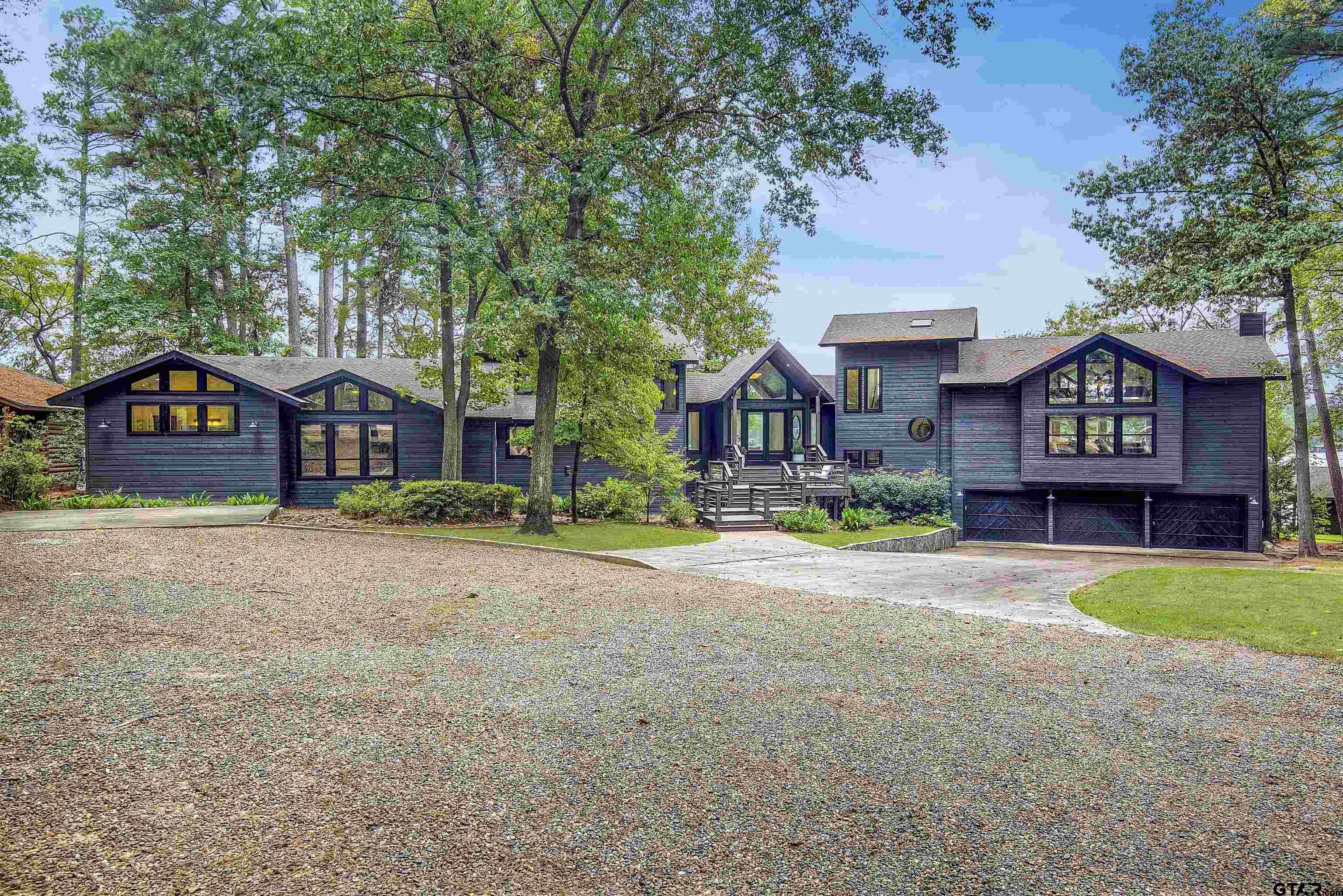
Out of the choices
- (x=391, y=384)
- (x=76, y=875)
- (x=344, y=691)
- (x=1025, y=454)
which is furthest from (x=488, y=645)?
(x=1025, y=454)

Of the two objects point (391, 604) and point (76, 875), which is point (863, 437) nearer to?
point (391, 604)

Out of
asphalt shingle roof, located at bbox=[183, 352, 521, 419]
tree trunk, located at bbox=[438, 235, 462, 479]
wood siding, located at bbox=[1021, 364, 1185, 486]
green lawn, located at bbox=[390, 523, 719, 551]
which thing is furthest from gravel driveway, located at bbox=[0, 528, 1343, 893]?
wood siding, located at bbox=[1021, 364, 1185, 486]

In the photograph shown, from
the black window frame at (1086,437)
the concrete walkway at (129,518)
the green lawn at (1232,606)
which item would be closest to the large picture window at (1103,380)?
the black window frame at (1086,437)

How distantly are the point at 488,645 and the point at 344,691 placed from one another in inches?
56.0

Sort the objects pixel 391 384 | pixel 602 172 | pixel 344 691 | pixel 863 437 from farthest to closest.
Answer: pixel 863 437 → pixel 391 384 → pixel 602 172 → pixel 344 691

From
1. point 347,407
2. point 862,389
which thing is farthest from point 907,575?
point 347,407

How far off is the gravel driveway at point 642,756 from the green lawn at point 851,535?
→ 9399mm

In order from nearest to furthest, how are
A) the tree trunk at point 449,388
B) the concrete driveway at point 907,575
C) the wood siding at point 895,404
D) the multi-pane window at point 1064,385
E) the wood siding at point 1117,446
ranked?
the concrete driveway at point 907,575
the tree trunk at point 449,388
the wood siding at point 1117,446
the multi-pane window at point 1064,385
the wood siding at point 895,404

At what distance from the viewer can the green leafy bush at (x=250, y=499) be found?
19.7 meters

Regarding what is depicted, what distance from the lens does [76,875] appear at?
2709 millimetres

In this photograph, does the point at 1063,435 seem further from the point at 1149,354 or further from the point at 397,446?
the point at 397,446

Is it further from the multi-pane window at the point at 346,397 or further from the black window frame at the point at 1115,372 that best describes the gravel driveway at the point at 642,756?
the black window frame at the point at 1115,372

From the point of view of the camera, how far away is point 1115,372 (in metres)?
23.1

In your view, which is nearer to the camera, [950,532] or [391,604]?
[391,604]
